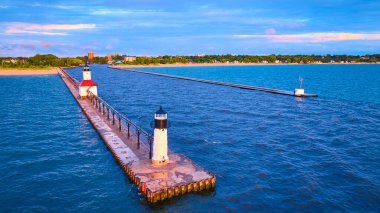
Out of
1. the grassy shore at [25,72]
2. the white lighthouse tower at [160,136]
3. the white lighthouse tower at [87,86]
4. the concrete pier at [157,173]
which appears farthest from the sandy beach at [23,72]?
the white lighthouse tower at [160,136]

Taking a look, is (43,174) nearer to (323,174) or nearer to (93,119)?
(93,119)

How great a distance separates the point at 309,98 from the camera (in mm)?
54188

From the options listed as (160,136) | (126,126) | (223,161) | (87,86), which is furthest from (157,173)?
(87,86)

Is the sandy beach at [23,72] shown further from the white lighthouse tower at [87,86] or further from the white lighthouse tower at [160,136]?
the white lighthouse tower at [160,136]

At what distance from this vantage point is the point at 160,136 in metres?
16.5

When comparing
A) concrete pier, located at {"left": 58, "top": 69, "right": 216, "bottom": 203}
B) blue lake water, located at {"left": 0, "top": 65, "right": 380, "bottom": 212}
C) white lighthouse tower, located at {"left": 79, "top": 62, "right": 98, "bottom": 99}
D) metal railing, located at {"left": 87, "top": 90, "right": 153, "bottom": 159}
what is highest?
white lighthouse tower, located at {"left": 79, "top": 62, "right": 98, "bottom": 99}

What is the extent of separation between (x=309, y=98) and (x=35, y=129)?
143 ft

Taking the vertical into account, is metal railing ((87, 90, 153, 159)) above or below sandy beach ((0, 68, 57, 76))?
below

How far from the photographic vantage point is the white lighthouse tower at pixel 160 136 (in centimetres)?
1628

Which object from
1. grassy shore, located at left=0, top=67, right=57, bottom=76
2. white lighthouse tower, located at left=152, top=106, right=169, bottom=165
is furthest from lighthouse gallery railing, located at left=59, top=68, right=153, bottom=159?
grassy shore, located at left=0, top=67, right=57, bottom=76

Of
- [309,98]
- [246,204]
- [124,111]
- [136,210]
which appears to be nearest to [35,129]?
[124,111]

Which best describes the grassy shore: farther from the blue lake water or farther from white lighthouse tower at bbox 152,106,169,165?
white lighthouse tower at bbox 152,106,169,165

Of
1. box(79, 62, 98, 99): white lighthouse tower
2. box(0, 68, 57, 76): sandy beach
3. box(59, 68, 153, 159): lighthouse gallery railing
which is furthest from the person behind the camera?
box(0, 68, 57, 76): sandy beach

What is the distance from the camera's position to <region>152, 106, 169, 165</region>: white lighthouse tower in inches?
641
